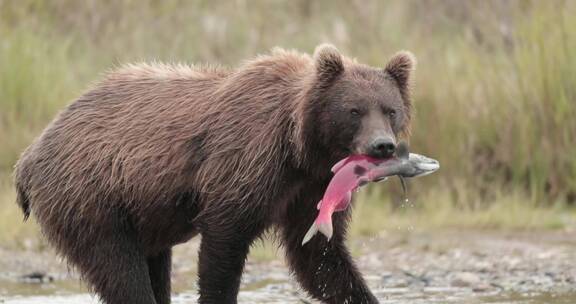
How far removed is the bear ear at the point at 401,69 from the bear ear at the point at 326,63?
0.32 m

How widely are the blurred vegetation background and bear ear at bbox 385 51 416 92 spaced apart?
389 centimetres

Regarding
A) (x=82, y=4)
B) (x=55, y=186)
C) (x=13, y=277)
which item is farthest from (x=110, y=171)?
(x=82, y=4)

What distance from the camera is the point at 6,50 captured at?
12.9 metres

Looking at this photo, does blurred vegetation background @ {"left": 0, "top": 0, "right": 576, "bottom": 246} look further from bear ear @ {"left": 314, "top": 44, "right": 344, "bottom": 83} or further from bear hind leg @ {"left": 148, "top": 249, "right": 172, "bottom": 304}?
bear ear @ {"left": 314, "top": 44, "right": 344, "bottom": 83}

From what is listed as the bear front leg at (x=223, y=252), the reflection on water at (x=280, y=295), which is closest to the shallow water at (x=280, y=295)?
the reflection on water at (x=280, y=295)

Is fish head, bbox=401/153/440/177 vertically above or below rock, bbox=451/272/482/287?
above

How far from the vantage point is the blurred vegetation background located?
37.4ft

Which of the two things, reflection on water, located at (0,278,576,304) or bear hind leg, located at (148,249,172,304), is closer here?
bear hind leg, located at (148,249,172,304)

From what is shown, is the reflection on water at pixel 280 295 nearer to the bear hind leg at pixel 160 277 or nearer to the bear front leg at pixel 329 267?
the bear front leg at pixel 329 267

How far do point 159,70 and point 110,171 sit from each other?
740 millimetres

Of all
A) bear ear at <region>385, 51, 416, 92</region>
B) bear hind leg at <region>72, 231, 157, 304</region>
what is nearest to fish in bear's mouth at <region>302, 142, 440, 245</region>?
bear ear at <region>385, 51, 416, 92</region>

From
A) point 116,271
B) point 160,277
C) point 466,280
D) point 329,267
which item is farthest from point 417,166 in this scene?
point 466,280

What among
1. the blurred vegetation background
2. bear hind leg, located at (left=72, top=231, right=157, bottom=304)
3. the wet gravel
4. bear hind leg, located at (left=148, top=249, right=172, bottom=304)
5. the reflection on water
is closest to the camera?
bear hind leg, located at (left=72, top=231, right=157, bottom=304)

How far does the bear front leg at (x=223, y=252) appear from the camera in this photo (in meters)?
6.63
